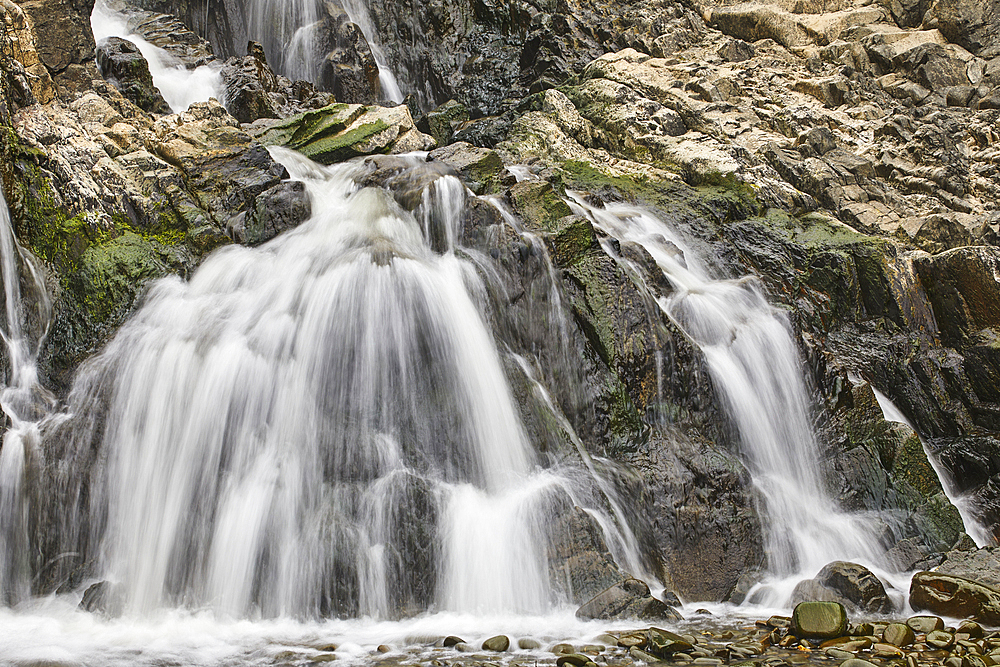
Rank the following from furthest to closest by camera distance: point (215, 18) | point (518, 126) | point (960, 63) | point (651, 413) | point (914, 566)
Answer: point (215, 18) → point (960, 63) → point (518, 126) → point (651, 413) → point (914, 566)

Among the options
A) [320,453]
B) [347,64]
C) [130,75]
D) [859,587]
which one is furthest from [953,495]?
[347,64]

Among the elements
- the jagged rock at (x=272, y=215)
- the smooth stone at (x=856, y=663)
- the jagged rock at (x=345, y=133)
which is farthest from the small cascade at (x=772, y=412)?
the jagged rock at (x=345, y=133)

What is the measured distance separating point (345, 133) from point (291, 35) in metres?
7.24

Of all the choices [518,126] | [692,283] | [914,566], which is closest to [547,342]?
[692,283]

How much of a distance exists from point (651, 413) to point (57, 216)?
24.6ft

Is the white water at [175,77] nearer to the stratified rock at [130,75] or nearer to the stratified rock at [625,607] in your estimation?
the stratified rock at [130,75]

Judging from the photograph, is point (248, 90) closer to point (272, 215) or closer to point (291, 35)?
point (272, 215)

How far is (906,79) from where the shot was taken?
16.6 meters

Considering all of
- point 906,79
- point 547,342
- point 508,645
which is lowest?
point 508,645

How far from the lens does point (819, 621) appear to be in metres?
5.07

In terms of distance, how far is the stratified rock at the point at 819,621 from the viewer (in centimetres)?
500

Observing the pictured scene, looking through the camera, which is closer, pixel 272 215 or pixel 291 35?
pixel 272 215

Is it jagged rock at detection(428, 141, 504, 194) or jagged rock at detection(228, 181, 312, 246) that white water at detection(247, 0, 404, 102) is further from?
jagged rock at detection(228, 181, 312, 246)

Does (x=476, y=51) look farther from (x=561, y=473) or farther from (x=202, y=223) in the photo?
(x=561, y=473)
